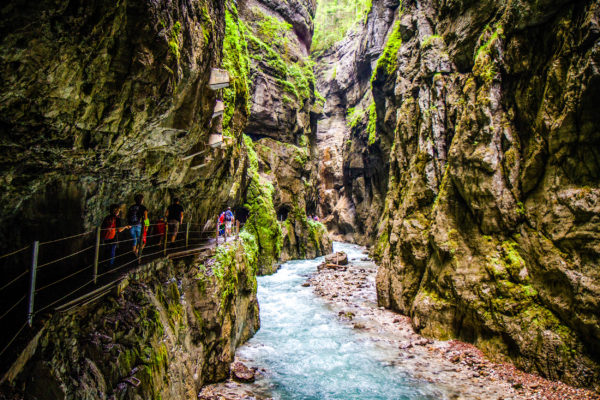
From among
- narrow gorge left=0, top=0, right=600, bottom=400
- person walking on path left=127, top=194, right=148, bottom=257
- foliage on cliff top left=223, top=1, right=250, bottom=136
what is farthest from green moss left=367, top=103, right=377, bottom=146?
person walking on path left=127, top=194, right=148, bottom=257

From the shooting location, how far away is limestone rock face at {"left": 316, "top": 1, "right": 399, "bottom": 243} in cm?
3834

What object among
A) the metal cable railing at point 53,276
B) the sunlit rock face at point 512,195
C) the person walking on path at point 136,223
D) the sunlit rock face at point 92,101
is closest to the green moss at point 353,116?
the sunlit rock face at point 512,195

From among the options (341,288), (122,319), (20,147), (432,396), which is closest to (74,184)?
(20,147)

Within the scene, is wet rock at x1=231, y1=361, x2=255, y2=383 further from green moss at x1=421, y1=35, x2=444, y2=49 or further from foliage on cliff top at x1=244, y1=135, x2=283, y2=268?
green moss at x1=421, y1=35, x2=444, y2=49

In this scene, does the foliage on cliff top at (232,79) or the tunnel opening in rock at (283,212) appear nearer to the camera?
the foliage on cliff top at (232,79)

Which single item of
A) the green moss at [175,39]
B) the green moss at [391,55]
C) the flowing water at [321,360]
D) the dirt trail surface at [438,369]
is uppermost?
the green moss at [391,55]

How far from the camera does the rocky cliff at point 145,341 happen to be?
11.4 ft

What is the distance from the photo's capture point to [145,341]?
538cm

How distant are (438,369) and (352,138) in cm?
4002

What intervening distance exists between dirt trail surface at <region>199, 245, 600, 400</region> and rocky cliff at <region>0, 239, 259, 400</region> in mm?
1107

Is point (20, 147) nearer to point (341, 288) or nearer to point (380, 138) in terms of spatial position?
point (341, 288)

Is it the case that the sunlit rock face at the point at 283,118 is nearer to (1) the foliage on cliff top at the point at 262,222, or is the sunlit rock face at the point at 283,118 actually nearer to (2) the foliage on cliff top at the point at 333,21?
(1) the foliage on cliff top at the point at 262,222

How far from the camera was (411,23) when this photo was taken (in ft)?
65.8

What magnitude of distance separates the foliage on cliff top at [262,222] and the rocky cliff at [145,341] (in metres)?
14.0
